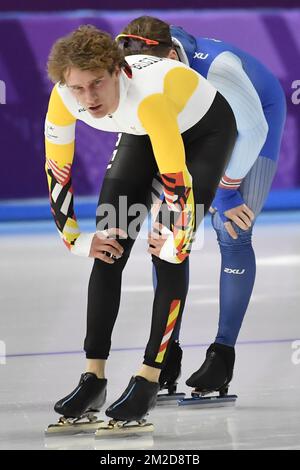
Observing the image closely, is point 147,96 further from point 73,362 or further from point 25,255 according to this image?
point 25,255

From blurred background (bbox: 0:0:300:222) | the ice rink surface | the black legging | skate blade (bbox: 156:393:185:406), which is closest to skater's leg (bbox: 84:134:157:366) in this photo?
the black legging

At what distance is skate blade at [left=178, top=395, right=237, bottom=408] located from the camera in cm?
394

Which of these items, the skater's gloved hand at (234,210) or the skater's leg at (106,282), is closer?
the skater's leg at (106,282)

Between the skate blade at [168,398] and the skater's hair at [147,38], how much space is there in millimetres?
1175

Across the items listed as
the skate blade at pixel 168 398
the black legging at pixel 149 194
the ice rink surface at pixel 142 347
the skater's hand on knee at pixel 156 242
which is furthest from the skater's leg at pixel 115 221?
the skate blade at pixel 168 398

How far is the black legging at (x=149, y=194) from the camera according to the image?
3557 mm

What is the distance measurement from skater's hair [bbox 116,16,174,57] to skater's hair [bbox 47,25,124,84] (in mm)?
484

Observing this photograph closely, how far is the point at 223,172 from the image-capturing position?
12.3 feet

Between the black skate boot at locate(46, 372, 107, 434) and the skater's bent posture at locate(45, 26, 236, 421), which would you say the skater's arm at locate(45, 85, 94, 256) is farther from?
the black skate boot at locate(46, 372, 107, 434)

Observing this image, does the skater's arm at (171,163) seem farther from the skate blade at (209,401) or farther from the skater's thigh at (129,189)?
the skate blade at (209,401)

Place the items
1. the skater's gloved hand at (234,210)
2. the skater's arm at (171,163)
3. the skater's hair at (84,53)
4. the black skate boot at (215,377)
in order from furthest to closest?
the skater's gloved hand at (234,210), the black skate boot at (215,377), the skater's arm at (171,163), the skater's hair at (84,53)

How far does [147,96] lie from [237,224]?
2.79 ft
